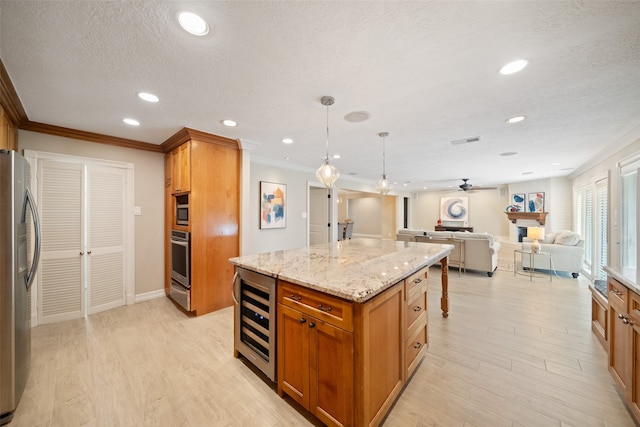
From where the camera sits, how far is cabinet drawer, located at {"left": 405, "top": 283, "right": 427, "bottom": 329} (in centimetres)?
182

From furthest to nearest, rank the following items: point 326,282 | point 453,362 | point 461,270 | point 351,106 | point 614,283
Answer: point 461,270 → point 351,106 → point 453,362 → point 614,283 → point 326,282

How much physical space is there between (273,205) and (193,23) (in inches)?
145

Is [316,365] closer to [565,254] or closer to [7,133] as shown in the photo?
[7,133]

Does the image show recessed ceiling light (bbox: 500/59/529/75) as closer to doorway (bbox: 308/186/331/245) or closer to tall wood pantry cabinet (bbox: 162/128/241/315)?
tall wood pantry cabinet (bbox: 162/128/241/315)

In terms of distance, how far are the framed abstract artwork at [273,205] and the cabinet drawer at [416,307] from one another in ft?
10.9

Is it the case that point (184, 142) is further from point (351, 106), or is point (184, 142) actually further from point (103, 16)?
point (351, 106)

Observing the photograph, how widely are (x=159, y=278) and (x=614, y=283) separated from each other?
17.5 feet

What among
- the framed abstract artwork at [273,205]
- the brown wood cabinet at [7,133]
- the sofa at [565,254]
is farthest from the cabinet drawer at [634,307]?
the brown wood cabinet at [7,133]

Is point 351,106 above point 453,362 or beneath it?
above

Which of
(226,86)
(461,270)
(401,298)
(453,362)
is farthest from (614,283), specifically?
(461,270)

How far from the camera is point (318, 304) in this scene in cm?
146

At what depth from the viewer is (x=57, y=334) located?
8.79ft

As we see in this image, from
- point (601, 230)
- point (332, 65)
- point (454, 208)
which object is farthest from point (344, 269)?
point (454, 208)

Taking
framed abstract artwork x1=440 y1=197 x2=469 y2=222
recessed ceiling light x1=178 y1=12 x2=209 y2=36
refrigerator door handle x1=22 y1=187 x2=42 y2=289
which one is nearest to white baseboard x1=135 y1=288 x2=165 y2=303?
refrigerator door handle x1=22 y1=187 x2=42 y2=289
